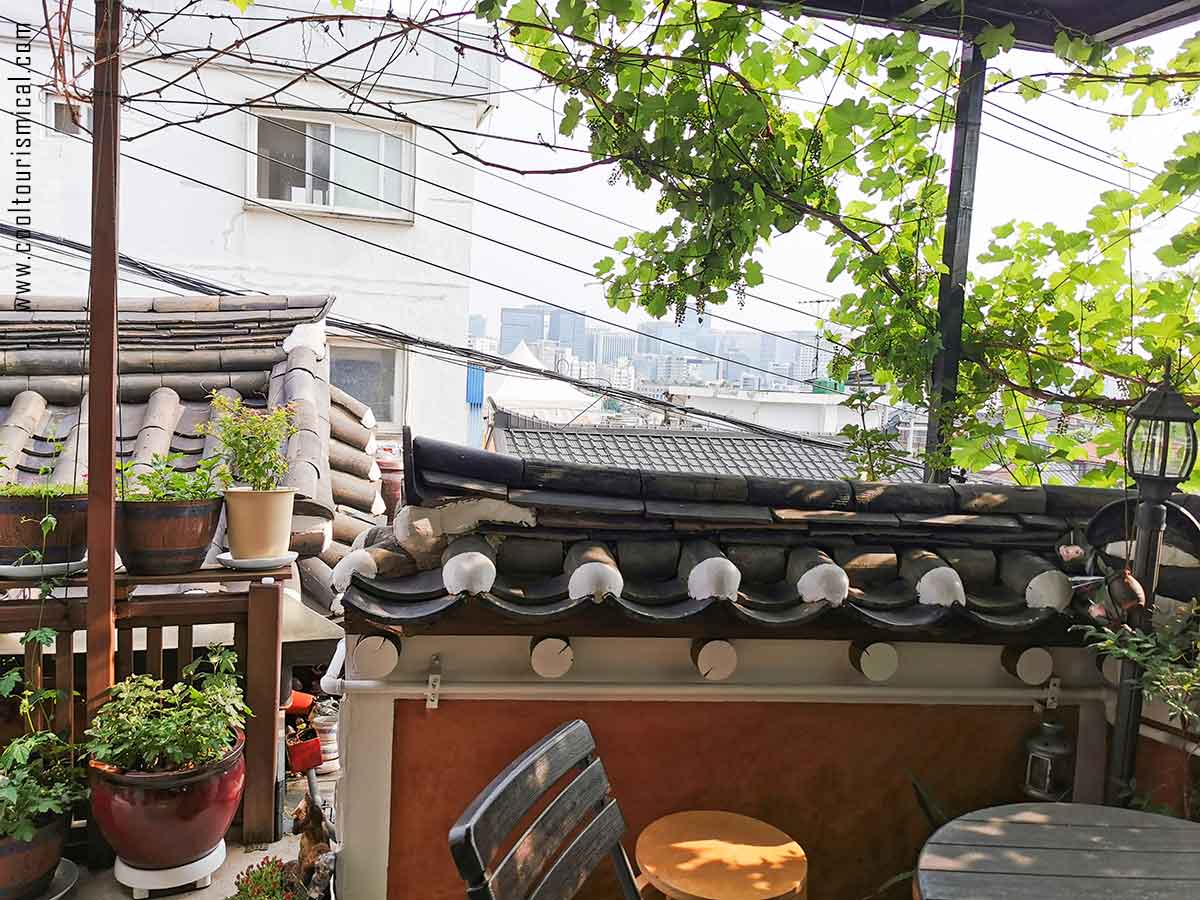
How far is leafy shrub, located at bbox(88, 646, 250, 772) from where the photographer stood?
8.46ft

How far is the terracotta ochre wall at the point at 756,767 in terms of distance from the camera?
2328mm

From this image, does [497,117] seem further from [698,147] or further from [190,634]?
[190,634]

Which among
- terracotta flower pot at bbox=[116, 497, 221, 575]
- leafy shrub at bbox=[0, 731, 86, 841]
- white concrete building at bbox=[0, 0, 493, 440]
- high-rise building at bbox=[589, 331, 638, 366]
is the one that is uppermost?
white concrete building at bbox=[0, 0, 493, 440]

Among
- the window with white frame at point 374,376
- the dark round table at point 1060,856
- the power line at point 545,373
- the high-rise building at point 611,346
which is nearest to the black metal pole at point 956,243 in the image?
the dark round table at point 1060,856

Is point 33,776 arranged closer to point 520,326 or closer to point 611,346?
point 520,326

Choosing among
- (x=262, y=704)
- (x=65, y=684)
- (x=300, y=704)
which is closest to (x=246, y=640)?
(x=262, y=704)

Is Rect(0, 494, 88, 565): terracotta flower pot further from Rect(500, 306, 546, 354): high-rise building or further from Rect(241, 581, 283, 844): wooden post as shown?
Rect(500, 306, 546, 354): high-rise building

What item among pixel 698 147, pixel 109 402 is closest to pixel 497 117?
pixel 698 147

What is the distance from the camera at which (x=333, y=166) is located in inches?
343

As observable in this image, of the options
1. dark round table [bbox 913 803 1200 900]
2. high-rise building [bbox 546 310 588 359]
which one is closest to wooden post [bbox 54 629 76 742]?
dark round table [bbox 913 803 1200 900]

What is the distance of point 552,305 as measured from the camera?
7258 millimetres

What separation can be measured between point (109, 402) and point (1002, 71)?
3211mm

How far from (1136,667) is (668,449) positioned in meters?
6.47

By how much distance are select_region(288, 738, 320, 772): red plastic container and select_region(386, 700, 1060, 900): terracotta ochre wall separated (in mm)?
1515
